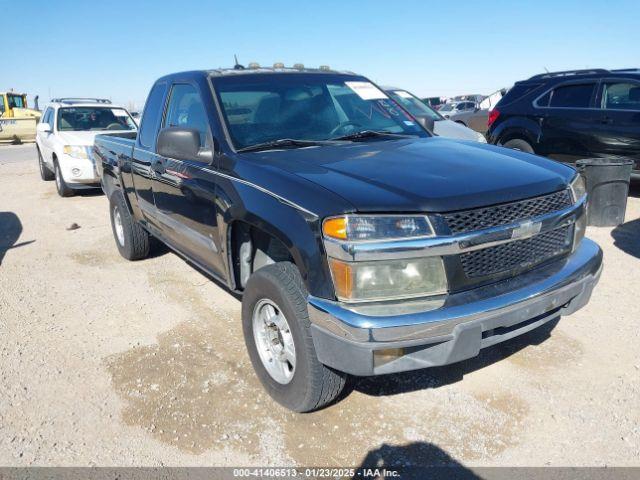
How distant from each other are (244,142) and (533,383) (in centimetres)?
233

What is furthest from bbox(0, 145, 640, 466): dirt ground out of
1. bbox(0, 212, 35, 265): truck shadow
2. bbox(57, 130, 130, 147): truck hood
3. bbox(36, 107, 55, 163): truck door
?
bbox(36, 107, 55, 163): truck door

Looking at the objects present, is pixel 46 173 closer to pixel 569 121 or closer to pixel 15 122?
pixel 569 121

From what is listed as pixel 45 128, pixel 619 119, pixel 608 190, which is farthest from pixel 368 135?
pixel 45 128

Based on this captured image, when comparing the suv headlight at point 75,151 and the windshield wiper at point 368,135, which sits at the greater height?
the windshield wiper at point 368,135

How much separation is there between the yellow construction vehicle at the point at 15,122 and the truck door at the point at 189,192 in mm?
26014

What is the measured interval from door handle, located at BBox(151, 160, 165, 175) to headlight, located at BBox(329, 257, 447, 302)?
230cm

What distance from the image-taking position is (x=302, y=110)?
11.8 feet

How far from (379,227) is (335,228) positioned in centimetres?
20

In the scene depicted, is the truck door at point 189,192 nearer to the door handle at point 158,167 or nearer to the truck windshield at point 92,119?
the door handle at point 158,167

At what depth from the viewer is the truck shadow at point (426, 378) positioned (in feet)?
10.3

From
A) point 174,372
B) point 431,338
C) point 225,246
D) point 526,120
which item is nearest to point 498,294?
point 431,338

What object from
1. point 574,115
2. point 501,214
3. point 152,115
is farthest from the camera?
point 574,115

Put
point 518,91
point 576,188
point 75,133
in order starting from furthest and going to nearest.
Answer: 1. point 75,133
2. point 518,91
3. point 576,188

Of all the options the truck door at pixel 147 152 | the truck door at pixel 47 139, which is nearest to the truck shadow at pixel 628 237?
the truck door at pixel 147 152
